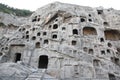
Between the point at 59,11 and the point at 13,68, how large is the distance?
13848 millimetres

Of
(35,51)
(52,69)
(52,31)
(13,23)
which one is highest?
(13,23)

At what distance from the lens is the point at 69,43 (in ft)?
71.3

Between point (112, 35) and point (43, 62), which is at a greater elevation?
point (112, 35)

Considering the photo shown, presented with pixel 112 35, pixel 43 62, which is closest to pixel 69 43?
pixel 43 62

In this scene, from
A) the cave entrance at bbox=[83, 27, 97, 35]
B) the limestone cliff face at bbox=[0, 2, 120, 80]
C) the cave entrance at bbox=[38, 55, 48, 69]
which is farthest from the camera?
the cave entrance at bbox=[83, 27, 97, 35]

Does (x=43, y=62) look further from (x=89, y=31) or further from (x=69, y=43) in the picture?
(x=89, y=31)

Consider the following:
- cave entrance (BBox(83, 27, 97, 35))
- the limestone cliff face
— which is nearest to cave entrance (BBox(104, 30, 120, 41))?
the limestone cliff face

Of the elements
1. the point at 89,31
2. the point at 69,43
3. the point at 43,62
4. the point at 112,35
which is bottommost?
the point at 43,62

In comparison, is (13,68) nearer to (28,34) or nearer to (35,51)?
(35,51)

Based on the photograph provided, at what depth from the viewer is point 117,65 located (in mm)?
21312

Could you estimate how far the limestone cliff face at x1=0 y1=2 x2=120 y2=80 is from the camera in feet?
62.5

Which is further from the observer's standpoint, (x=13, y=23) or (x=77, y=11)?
(x=13, y=23)

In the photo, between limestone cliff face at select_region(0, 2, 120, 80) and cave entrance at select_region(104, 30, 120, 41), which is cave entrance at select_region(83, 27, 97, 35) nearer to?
limestone cliff face at select_region(0, 2, 120, 80)

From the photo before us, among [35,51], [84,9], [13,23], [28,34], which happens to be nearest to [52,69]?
[35,51]
